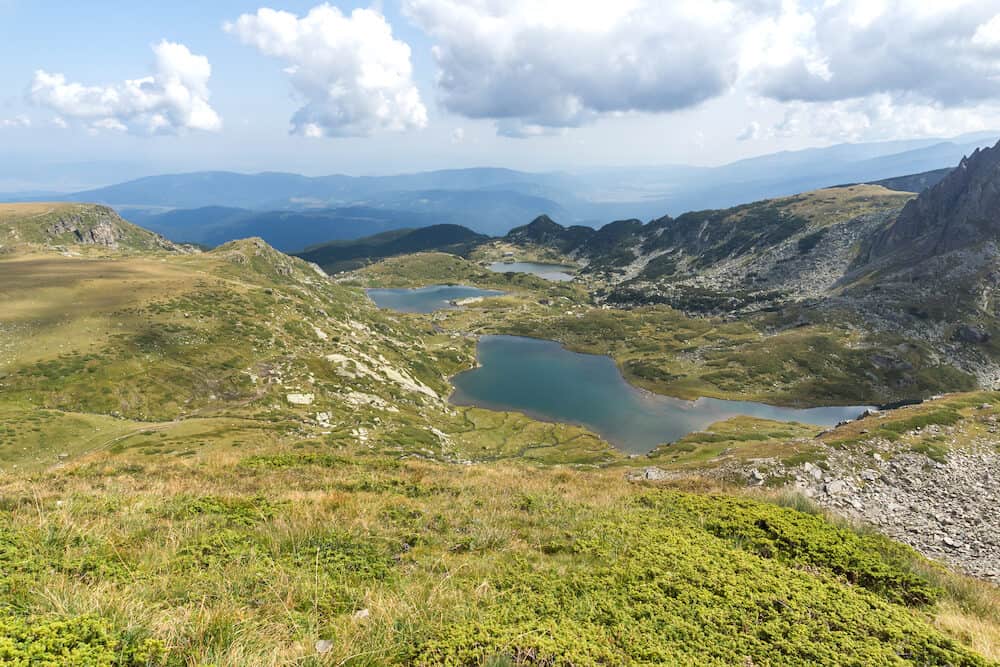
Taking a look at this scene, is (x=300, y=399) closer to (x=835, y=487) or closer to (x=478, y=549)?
(x=478, y=549)

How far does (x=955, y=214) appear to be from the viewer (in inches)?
6767

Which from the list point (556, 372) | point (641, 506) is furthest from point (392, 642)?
point (556, 372)

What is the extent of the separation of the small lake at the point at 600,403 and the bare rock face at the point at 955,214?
105954 millimetres

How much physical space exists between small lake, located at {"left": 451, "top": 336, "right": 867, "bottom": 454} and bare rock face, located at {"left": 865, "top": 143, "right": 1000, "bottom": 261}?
348 ft

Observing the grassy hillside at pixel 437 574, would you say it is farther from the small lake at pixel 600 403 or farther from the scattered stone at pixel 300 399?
the small lake at pixel 600 403

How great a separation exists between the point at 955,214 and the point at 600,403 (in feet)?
573

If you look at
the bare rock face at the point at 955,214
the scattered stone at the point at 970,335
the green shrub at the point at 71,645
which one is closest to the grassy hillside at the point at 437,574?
the green shrub at the point at 71,645

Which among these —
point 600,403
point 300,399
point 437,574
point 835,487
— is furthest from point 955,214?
point 437,574

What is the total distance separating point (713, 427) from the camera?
10038 cm

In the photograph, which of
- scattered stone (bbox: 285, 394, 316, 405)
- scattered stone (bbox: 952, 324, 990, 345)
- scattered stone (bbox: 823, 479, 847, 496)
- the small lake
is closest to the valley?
scattered stone (bbox: 823, 479, 847, 496)

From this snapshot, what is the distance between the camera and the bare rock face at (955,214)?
160m

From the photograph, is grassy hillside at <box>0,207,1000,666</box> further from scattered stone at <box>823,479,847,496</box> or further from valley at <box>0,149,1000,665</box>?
scattered stone at <box>823,479,847,496</box>

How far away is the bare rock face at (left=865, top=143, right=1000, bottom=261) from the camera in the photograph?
159812mm

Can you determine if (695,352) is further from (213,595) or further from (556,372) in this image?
(213,595)
